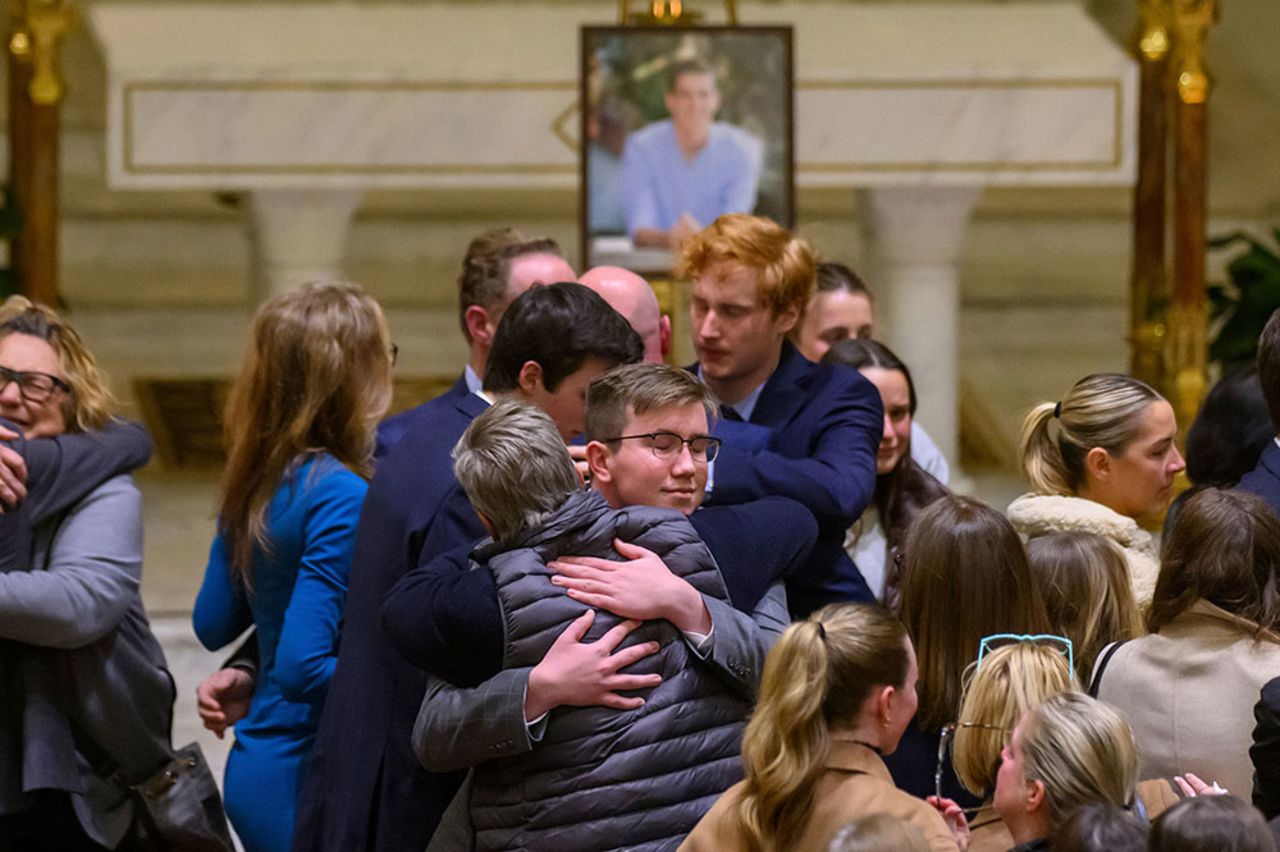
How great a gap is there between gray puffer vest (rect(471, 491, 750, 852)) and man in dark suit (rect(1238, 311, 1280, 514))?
4.18 feet

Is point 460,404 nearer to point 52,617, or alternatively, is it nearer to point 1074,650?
point 52,617

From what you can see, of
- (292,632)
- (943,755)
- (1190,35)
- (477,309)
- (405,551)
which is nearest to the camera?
(943,755)

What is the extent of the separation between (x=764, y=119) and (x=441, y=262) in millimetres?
4036

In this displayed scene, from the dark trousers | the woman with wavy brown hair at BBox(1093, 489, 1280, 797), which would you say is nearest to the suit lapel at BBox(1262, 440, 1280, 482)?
the woman with wavy brown hair at BBox(1093, 489, 1280, 797)

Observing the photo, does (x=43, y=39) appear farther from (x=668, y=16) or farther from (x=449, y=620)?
(x=449, y=620)

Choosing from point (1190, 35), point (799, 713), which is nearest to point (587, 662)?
point (799, 713)

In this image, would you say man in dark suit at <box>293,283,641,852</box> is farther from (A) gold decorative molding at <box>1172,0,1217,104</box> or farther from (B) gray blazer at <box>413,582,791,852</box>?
(A) gold decorative molding at <box>1172,0,1217,104</box>

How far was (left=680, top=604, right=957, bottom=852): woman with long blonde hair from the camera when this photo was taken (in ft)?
10.1

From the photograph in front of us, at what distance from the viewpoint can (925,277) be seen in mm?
9367

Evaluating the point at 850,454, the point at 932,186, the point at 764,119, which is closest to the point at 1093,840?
the point at 850,454

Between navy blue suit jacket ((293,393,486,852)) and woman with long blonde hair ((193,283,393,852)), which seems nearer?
navy blue suit jacket ((293,393,486,852))

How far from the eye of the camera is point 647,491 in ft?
11.6

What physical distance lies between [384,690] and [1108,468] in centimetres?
156

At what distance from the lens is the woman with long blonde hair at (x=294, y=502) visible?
169 inches
